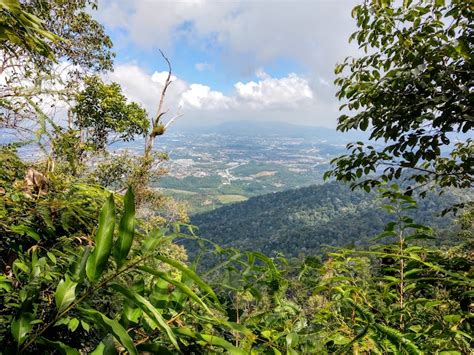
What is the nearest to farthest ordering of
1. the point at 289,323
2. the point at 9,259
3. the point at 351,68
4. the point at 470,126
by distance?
the point at 289,323
the point at 9,259
the point at 470,126
the point at 351,68

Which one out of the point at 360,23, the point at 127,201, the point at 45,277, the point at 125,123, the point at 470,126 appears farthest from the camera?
the point at 125,123

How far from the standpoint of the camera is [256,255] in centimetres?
84

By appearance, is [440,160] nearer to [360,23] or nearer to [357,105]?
[357,105]

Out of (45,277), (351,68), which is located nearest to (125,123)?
(351,68)

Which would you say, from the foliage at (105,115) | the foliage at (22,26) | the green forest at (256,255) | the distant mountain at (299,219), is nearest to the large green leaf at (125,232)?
the green forest at (256,255)

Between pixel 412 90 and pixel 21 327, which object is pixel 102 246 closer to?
pixel 21 327

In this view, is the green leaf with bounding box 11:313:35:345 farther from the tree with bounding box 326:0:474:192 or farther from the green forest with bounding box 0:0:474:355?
the tree with bounding box 326:0:474:192

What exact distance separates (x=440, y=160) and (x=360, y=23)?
1.63 meters

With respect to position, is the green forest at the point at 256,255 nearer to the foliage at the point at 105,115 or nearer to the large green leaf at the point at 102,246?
the large green leaf at the point at 102,246

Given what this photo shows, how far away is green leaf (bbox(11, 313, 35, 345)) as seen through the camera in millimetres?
487

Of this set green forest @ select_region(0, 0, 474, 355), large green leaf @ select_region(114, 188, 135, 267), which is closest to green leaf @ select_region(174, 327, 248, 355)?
green forest @ select_region(0, 0, 474, 355)

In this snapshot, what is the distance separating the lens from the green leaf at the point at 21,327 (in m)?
0.49

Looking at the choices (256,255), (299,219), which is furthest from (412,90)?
(299,219)

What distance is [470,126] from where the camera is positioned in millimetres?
2607
